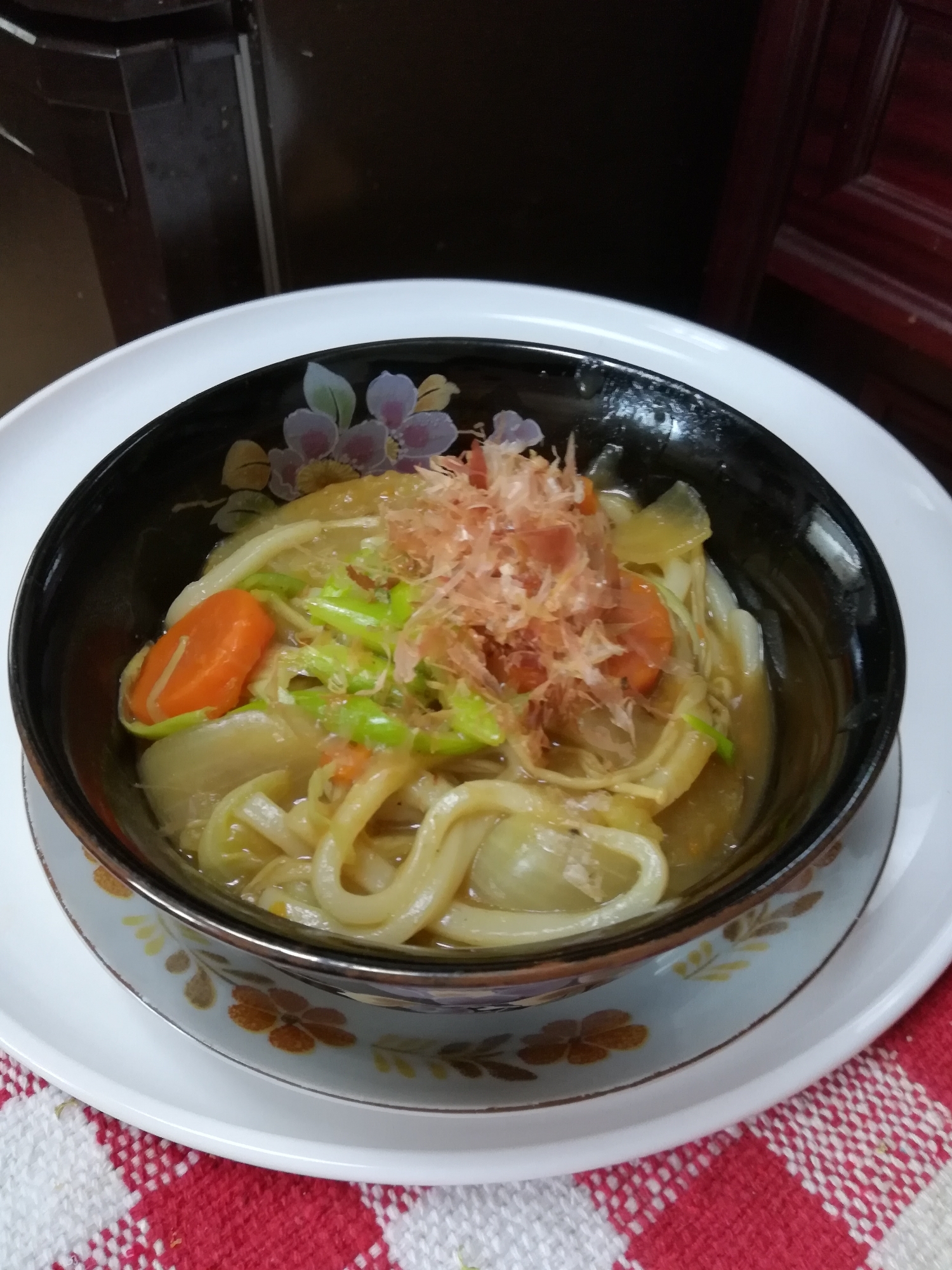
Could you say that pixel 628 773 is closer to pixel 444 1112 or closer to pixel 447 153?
pixel 444 1112

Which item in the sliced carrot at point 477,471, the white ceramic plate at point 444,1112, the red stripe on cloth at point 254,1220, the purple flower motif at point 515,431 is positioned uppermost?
the sliced carrot at point 477,471

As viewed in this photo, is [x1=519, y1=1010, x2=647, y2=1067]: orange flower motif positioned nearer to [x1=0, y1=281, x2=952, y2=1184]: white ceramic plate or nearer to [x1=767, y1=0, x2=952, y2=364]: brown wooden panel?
[x1=0, y1=281, x2=952, y2=1184]: white ceramic plate

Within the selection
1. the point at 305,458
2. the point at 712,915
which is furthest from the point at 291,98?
the point at 712,915

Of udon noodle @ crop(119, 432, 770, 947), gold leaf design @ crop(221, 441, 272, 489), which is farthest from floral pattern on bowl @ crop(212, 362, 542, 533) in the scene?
udon noodle @ crop(119, 432, 770, 947)

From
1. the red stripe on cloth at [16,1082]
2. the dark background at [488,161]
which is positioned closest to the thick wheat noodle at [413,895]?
the red stripe on cloth at [16,1082]

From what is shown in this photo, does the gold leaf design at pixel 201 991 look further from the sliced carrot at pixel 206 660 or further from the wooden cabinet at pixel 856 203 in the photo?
the wooden cabinet at pixel 856 203

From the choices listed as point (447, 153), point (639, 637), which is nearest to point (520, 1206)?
point (639, 637)

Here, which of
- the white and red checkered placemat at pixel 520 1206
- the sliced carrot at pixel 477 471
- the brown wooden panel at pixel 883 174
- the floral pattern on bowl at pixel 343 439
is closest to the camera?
the white and red checkered placemat at pixel 520 1206
